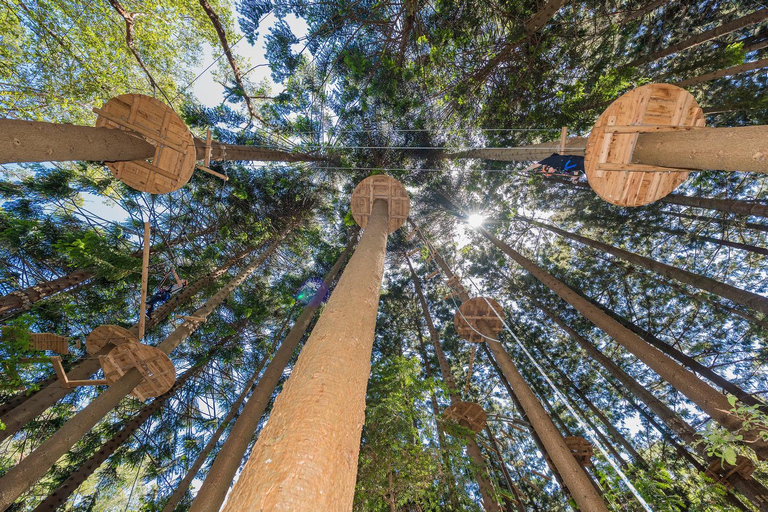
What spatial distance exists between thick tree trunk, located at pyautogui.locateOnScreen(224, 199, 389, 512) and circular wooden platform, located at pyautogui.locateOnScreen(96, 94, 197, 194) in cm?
377

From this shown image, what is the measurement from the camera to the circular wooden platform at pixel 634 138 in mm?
3264

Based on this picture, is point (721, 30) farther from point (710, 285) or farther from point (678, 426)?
point (678, 426)

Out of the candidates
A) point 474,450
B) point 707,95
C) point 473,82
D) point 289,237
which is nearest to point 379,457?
point 474,450

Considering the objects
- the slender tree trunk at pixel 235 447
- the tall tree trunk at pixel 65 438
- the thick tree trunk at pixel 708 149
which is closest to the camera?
the thick tree trunk at pixel 708 149

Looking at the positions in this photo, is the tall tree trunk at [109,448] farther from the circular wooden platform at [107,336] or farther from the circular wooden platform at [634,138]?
the circular wooden platform at [634,138]

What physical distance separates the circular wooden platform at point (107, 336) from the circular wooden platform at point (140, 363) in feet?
0.64

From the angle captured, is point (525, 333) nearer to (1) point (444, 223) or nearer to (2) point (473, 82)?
(1) point (444, 223)

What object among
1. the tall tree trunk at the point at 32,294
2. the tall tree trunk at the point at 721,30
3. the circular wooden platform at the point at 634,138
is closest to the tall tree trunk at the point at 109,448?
the tall tree trunk at the point at 32,294

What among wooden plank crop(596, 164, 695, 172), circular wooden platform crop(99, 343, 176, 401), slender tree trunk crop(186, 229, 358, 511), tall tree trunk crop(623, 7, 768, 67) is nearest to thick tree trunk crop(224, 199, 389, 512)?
wooden plank crop(596, 164, 695, 172)

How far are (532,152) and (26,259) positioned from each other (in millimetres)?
11742

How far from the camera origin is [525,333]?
40.1 feet

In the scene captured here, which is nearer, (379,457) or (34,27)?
(379,457)

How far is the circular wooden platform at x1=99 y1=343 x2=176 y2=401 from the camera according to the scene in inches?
202

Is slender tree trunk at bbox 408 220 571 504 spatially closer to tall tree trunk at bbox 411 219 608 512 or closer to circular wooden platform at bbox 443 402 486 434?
circular wooden platform at bbox 443 402 486 434
